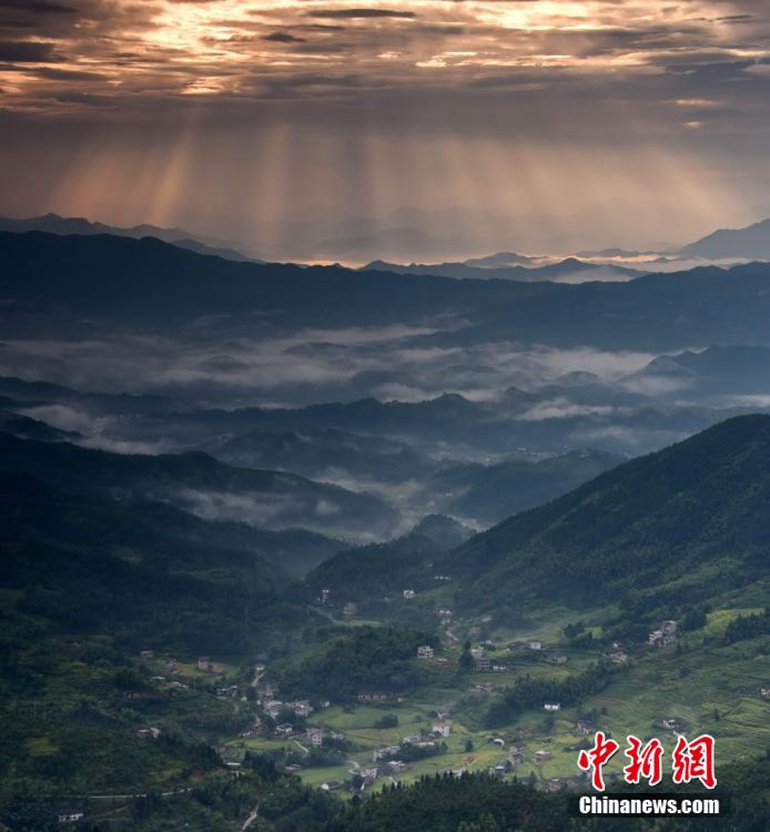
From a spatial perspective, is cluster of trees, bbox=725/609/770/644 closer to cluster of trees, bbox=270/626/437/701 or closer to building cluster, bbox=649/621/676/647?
building cluster, bbox=649/621/676/647

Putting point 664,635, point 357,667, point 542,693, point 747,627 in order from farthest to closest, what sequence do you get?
point 664,635
point 357,667
point 747,627
point 542,693

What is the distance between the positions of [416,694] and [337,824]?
193ft

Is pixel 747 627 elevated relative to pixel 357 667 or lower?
elevated

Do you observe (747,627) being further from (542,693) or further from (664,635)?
(542,693)

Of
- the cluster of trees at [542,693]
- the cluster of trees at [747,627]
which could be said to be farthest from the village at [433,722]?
the cluster of trees at [747,627]

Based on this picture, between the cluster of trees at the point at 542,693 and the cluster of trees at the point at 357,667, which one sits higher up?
the cluster of trees at the point at 357,667

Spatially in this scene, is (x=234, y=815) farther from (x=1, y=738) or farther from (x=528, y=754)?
(x=528, y=754)

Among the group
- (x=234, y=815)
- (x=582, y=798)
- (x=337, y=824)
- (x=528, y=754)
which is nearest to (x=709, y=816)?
(x=582, y=798)

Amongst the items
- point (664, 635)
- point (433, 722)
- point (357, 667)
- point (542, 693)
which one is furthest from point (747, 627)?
point (357, 667)

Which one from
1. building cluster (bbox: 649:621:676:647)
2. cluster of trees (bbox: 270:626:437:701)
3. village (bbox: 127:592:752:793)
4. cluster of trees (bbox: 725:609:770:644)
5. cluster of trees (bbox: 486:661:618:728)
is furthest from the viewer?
building cluster (bbox: 649:621:676:647)

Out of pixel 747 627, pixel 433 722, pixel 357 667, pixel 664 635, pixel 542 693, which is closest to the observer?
pixel 433 722

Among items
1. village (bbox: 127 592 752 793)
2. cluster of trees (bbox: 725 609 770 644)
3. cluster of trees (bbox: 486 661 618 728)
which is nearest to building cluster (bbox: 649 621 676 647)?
village (bbox: 127 592 752 793)

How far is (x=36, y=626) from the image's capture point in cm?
18450

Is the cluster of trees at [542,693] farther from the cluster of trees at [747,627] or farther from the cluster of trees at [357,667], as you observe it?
the cluster of trees at [357,667]
